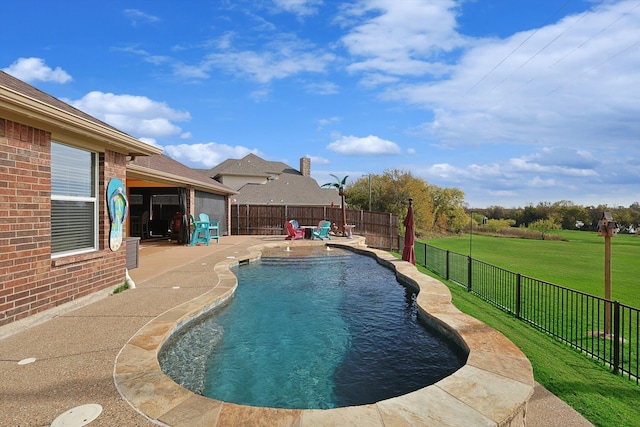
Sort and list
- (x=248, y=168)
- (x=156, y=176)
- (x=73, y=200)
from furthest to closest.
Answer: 1. (x=248, y=168)
2. (x=156, y=176)
3. (x=73, y=200)

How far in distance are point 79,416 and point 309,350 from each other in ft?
8.51

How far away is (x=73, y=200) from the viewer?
5438 millimetres

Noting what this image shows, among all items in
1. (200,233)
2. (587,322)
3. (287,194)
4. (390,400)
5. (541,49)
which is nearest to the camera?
(390,400)

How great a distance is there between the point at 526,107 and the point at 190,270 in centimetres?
1182

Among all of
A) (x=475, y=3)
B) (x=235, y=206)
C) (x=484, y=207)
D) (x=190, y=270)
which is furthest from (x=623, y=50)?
(x=484, y=207)

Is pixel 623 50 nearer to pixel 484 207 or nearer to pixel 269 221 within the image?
pixel 269 221

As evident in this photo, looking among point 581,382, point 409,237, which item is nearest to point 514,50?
point 409,237

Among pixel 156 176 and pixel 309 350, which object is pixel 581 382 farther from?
pixel 156 176

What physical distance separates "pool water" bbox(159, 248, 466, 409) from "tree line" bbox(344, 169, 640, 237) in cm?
3053

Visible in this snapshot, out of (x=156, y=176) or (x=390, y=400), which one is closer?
(x=390, y=400)

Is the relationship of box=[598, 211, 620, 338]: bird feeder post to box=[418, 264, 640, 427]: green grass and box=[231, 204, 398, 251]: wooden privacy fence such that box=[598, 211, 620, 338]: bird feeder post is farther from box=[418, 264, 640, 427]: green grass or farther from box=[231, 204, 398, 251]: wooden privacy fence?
box=[231, 204, 398, 251]: wooden privacy fence

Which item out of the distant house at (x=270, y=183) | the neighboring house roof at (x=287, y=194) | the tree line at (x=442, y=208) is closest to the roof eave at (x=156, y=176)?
the distant house at (x=270, y=183)

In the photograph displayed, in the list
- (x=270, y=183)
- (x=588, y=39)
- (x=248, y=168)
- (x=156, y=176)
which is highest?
(x=248, y=168)

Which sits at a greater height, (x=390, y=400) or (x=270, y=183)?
(x=270, y=183)
